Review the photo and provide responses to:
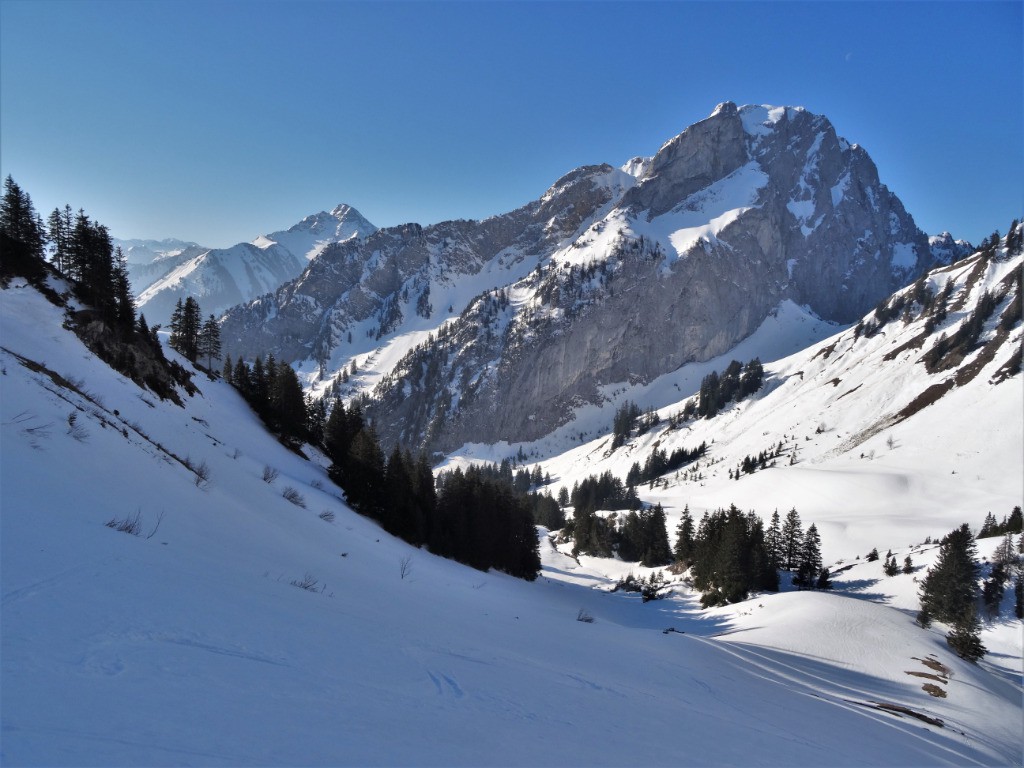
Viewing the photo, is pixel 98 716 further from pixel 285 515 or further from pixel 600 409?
pixel 600 409

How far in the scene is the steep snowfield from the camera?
11.4ft

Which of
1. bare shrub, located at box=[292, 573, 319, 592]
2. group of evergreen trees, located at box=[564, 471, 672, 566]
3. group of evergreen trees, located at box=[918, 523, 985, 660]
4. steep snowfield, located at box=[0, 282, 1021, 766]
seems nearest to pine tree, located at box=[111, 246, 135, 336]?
steep snowfield, located at box=[0, 282, 1021, 766]

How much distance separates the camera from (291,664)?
15.6 feet

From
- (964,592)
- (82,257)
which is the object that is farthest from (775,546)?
(82,257)

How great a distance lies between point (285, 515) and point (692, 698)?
482 inches

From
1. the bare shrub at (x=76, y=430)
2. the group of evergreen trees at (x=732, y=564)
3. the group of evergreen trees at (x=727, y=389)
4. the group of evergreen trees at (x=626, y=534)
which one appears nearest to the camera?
the bare shrub at (x=76, y=430)

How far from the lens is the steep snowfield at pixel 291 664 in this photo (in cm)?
347

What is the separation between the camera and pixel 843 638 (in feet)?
77.4

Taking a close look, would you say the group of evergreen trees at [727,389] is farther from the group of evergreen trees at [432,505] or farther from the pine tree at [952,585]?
the group of evergreen trees at [432,505]

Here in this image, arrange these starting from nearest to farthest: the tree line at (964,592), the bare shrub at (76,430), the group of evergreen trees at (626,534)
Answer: the bare shrub at (76,430), the tree line at (964,592), the group of evergreen trees at (626,534)

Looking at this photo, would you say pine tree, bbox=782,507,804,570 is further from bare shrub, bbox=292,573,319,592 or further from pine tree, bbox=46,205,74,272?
pine tree, bbox=46,205,74,272

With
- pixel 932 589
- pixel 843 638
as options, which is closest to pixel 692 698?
pixel 843 638

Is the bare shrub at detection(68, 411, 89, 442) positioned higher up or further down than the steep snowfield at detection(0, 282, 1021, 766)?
higher up

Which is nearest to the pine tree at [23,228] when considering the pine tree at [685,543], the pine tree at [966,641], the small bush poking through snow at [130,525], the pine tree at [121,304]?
the pine tree at [121,304]
